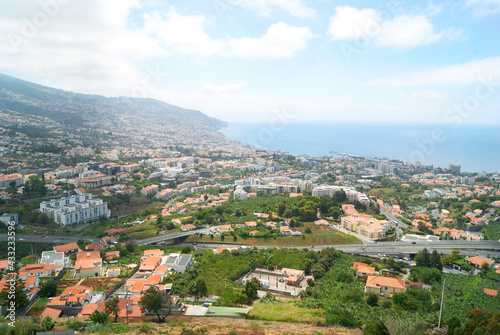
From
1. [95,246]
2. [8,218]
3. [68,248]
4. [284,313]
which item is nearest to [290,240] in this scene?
[284,313]

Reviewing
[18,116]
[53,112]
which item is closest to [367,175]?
[18,116]

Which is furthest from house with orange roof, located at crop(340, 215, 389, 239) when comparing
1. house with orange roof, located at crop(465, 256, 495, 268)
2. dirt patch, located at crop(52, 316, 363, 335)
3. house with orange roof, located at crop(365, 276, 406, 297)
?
dirt patch, located at crop(52, 316, 363, 335)

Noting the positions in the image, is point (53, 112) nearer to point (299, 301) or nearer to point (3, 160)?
point (3, 160)

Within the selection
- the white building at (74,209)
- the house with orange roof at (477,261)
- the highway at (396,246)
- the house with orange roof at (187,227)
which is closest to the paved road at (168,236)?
the highway at (396,246)

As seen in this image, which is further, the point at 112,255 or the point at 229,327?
the point at 112,255

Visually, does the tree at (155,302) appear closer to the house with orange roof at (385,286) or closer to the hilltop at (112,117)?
the house with orange roof at (385,286)

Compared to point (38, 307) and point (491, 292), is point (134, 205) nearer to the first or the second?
point (38, 307)
